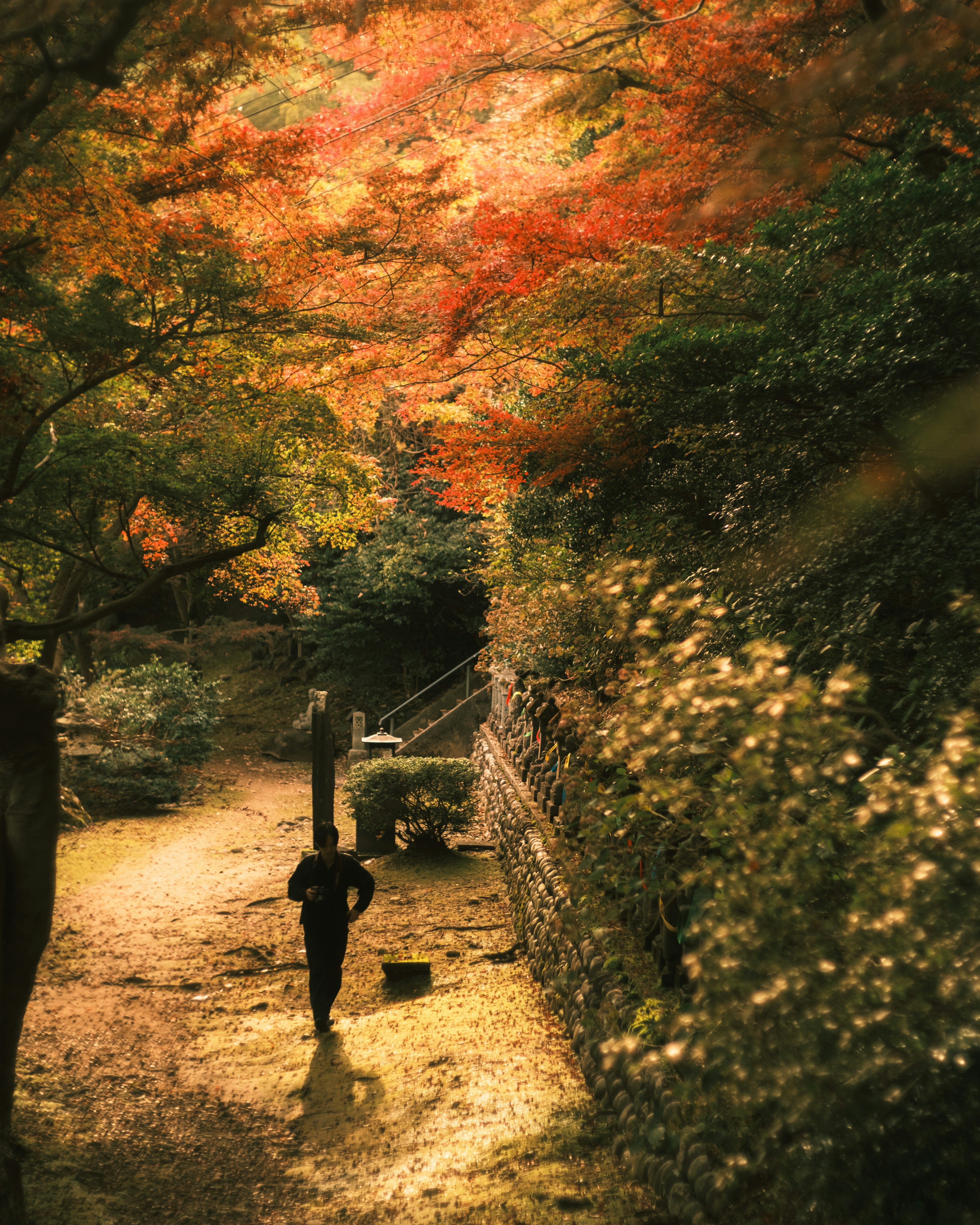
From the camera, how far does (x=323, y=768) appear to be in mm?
11422

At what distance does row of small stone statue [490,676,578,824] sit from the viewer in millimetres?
7836

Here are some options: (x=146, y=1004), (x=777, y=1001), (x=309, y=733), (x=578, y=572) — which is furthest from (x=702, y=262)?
(x=309, y=733)

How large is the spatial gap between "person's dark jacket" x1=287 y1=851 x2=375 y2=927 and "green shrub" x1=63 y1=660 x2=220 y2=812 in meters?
9.01

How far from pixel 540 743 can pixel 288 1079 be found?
4.80m

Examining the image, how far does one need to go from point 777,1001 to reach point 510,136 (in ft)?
47.8

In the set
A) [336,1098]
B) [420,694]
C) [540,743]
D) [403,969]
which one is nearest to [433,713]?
[420,694]

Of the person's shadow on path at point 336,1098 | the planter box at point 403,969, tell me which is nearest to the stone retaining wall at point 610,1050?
the planter box at point 403,969

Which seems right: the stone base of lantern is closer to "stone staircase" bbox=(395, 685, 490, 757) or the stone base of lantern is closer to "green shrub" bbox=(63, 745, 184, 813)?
"green shrub" bbox=(63, 745, 184, 813)

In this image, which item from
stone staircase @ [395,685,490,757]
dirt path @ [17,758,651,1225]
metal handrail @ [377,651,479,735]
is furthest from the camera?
metal handrail @ [377,651,479,735]

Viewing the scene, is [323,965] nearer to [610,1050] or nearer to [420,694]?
[610,1050]

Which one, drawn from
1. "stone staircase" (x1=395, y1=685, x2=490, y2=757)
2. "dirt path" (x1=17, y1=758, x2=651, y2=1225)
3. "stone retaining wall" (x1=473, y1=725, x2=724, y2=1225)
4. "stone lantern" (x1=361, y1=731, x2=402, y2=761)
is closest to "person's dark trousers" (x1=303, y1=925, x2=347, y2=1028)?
"dirt path" (x1=17, y1=758, x2=651, y2=1225)

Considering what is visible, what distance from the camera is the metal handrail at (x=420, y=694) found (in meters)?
18.0

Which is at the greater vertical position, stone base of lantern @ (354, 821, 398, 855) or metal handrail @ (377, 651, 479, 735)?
metal handrail @ (377, 651, 479, 735)

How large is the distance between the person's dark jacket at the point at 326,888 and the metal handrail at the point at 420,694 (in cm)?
1101
